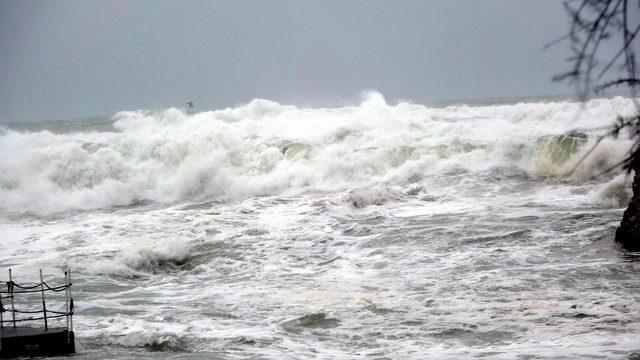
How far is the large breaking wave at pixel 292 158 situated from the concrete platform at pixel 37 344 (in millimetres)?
13498

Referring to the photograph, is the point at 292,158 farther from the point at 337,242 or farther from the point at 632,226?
the point at 632,226

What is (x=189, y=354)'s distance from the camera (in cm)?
734

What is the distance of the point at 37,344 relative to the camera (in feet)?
24.4

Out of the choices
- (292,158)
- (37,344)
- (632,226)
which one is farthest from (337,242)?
(292,158)

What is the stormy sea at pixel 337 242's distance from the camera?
25.1 feet

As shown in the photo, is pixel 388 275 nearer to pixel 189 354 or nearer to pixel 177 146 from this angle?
pixel 189 354

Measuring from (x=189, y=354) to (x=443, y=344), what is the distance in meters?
2.68

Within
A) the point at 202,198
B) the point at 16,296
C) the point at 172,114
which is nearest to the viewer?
the point at 16,296

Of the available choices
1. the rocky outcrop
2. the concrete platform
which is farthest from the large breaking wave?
the concrete platform

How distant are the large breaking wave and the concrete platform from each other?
531 inches

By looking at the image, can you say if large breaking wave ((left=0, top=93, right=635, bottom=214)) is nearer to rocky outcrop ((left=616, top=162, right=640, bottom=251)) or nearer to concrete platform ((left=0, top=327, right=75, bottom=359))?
rocky outcrop ((left=616, top=162, right=640, bottom=251))

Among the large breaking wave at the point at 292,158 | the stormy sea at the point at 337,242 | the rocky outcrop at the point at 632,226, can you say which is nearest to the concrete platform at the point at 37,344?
the stormy sea at the point at 337,242

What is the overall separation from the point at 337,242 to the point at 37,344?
665 centimetres

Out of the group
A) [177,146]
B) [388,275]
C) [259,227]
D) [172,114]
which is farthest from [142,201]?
[172,114]
